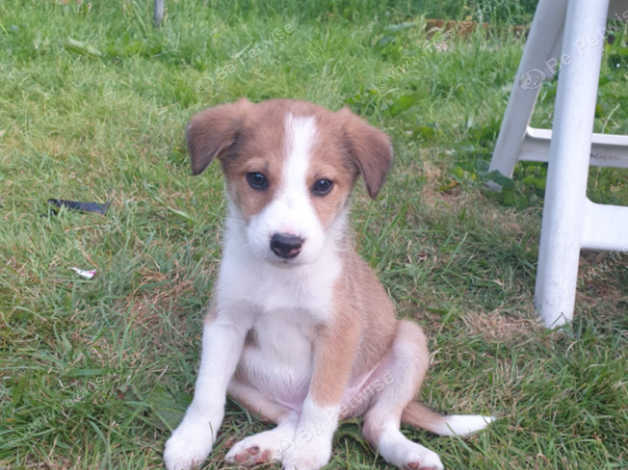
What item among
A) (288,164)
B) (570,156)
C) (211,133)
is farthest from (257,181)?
(570,156)

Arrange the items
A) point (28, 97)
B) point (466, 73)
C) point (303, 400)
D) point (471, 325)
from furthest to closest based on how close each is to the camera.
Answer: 1. point (466, 73)
2. point (28, 97)
3. point (471, 325)
4. point (303, 400)

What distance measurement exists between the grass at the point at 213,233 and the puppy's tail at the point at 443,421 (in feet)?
0.15

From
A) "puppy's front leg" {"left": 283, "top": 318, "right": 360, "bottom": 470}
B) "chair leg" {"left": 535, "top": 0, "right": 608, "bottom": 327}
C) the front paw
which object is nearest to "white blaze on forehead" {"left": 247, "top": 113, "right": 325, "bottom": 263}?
"puppy's front leg" {"left": 283, "top": 318, "right": 360, "bottom": 470}

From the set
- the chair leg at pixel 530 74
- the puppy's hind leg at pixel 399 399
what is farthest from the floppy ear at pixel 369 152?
the chair leg at pixel 530 74

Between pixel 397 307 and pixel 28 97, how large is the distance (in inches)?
134

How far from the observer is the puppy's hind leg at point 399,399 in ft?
7.38

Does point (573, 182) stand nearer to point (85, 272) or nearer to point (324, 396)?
point (324, 396)

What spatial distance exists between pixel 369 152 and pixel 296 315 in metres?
0.68

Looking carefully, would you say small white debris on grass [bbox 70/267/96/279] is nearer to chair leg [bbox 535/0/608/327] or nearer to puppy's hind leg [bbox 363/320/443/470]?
puppy's hind leg [bbox 363/320/443/470]

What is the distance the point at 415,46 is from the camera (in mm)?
6359

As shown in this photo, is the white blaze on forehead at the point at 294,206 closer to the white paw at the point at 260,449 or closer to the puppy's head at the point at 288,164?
the puppy's head at the point at 288,164

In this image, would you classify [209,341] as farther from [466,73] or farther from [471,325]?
[466,73]

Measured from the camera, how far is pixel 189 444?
89.1 inches

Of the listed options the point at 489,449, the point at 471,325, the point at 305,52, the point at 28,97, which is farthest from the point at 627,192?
the point at 28,97
